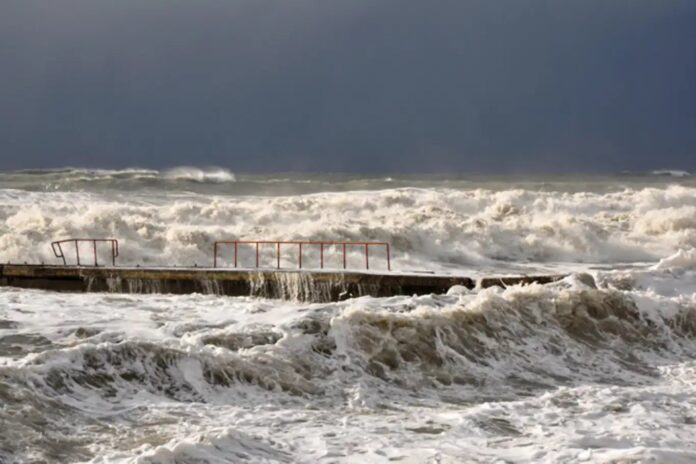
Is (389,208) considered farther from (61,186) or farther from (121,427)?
(121,427)

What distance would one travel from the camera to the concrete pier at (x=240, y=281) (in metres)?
16.6

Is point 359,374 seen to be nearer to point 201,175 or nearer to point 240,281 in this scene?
point 240,281

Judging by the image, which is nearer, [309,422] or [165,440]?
[165,440]

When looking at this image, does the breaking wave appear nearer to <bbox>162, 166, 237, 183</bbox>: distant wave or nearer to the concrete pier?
the concrete pier

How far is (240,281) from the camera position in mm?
17516

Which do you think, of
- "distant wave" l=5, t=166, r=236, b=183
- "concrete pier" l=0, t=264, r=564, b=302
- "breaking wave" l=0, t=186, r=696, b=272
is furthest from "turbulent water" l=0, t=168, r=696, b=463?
"distant wave" l=5, t=166, r=236, b=183

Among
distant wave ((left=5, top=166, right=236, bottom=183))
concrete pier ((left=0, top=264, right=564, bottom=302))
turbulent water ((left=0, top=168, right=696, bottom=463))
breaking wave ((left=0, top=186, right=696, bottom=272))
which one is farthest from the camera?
distant wave ((left=5, top=166, right=236, bottom=183))

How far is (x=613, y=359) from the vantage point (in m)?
12.9

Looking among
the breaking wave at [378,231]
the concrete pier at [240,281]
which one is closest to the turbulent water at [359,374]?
the concrete pier at [240,281]

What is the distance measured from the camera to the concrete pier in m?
16.6

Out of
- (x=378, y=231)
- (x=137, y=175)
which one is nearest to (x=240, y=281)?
(x=378, y=231)

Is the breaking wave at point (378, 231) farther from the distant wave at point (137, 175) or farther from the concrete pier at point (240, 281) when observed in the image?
the distant wave at point (137, 175)

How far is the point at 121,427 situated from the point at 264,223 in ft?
71.0

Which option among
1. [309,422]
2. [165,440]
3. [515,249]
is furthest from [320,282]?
[515,249]
